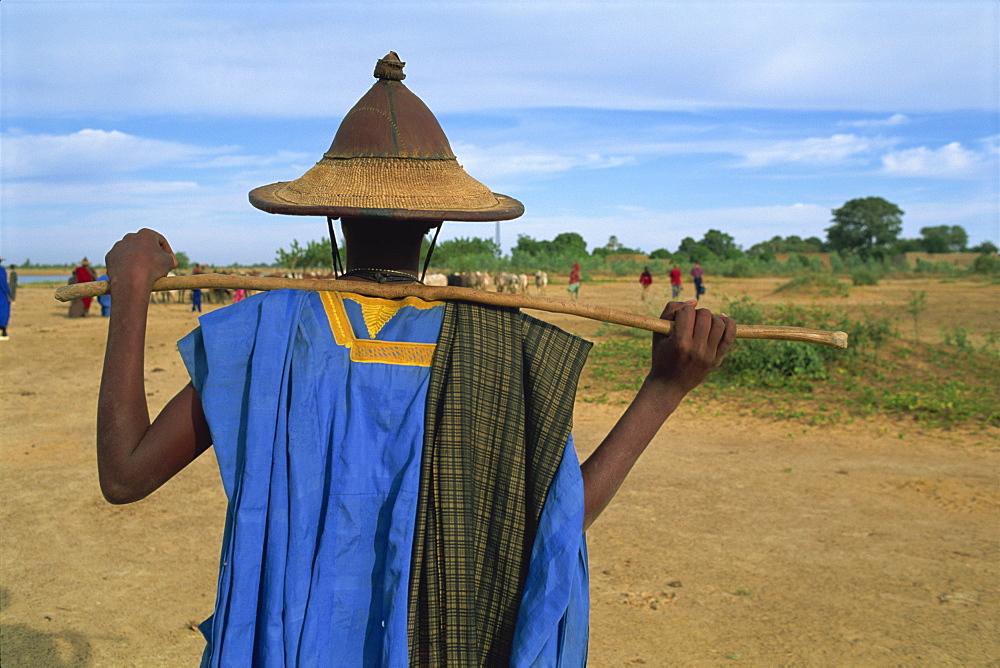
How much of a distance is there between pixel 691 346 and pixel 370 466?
68 centimetres

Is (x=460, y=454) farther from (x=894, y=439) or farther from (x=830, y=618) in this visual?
(x=894, y=439)

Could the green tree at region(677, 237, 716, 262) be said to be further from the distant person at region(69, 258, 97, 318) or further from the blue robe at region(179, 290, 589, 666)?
the blue robe at region(179, 290, 589, 666)

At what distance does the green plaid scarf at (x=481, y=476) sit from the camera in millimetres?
1389

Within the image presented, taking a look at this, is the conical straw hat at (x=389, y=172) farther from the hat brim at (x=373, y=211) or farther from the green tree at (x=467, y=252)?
the green tree at (x=467, y=252)

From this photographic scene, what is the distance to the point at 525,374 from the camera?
1.51 meters

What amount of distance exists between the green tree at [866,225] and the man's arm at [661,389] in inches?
2044

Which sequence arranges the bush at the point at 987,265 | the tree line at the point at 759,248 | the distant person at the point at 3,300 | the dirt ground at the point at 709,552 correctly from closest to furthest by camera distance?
the dirt ground at the point at 709,552 < the distant person at the point at 3,300 < the bush at the point at 987,265 < the tree line at the point at 759,248

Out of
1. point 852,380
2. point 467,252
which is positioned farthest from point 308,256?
point 852,380

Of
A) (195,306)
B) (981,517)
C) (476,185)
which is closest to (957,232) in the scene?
(195,306)

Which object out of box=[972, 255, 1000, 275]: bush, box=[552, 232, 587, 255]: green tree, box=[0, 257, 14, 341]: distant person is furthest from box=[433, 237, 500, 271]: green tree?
box=[0, 257, 14, 341]: distant person

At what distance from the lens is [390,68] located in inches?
64.9

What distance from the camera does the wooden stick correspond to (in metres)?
1.50

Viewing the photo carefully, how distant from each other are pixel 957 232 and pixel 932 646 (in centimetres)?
6559

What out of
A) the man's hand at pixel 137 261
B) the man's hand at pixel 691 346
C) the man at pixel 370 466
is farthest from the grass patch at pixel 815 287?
the man's hand at pixel 137 261
